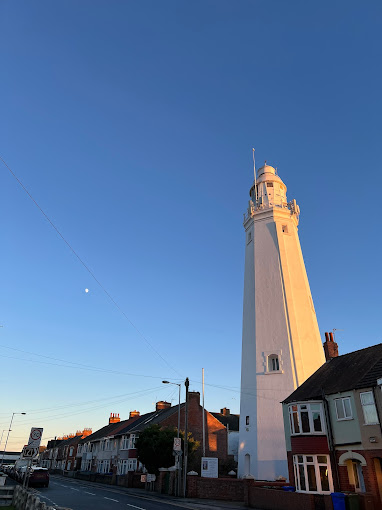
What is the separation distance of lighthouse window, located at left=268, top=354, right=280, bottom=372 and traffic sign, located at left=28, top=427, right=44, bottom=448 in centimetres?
2190

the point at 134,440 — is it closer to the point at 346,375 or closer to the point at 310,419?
the point at 310,419

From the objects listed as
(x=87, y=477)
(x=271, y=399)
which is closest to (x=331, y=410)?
(x=271, y=399)

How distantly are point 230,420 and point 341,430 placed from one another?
1471 inches

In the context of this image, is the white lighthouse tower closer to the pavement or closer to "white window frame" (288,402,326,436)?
"white window frame" (288,402,326,436)

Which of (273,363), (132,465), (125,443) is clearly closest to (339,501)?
(273,363)

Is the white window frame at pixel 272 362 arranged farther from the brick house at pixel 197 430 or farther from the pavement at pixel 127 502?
the brick house at pixel 197 430

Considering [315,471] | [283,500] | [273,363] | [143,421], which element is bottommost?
[283,500]

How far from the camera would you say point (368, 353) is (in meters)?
25.5

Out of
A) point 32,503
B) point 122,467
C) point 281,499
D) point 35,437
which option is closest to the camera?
point 32,503

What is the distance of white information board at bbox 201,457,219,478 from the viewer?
96.3 ft

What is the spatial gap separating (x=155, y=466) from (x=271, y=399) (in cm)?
1328

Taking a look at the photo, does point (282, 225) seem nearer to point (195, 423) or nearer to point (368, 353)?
point (368, 353)

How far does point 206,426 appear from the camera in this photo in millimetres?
48469

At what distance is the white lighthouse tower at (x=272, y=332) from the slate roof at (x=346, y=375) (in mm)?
4949
